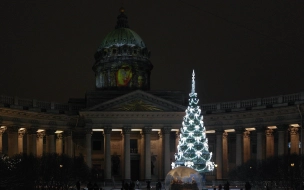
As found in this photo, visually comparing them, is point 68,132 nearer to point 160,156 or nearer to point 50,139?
point 50,139

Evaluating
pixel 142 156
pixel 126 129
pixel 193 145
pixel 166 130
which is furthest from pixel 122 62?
pixel 193 145

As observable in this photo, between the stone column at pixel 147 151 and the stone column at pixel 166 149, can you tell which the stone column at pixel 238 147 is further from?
the stone column at pixel 147 151

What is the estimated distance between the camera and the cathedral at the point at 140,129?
221 ft

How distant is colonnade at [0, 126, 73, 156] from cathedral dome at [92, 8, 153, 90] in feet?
48.7

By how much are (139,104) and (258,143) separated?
49.5ft

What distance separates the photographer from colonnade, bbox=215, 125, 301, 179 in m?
67.1

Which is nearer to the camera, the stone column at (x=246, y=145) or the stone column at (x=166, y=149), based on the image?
the stone column at (x=246, y=145)

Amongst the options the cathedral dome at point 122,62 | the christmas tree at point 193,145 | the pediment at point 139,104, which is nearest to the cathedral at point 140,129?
the pediment at point 139,104

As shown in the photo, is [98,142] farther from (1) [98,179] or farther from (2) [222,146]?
(2) [222,146]

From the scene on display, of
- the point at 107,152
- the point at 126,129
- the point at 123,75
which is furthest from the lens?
the point at 123,75

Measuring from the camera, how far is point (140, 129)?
7575 cm

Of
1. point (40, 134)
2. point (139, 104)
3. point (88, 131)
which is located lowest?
point (40, 134)

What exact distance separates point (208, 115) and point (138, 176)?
41.9 ft

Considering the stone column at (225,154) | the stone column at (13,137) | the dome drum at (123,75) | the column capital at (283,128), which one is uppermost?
the dome drum at (123,75)
